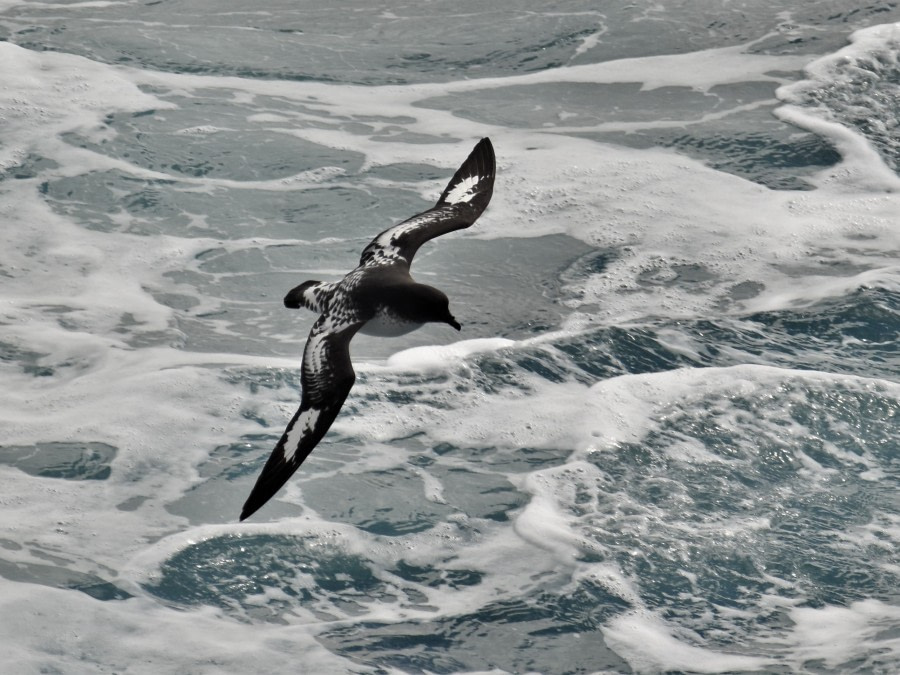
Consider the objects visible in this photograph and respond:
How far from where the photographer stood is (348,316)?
7.09 meters

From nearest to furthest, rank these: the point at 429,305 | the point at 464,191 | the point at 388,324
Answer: the point at 429,305 < the point at 388,324 < the point at 464,191

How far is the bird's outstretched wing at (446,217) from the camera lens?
7.85 metres

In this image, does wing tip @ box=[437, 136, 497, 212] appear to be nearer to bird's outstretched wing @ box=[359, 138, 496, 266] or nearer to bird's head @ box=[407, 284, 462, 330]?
bird's outstretched wing @ box=[359, 138, 496, 266]

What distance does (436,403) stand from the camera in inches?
346

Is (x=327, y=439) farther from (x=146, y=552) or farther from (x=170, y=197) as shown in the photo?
(x=170, y=197)

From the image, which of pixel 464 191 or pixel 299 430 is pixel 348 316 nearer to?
pixel 299 430

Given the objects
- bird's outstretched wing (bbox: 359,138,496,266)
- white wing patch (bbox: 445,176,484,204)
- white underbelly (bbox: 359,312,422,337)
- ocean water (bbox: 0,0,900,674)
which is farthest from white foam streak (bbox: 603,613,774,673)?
white wing patch (bbox: 445,176,484,204)

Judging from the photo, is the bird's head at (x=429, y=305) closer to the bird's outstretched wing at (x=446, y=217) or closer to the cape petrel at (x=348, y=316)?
the cape petrel at (x=348, y=316)

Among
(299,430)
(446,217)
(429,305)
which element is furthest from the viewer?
(446,217)

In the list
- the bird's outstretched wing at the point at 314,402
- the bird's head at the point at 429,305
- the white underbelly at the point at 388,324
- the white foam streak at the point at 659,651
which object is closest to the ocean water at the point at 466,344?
the white foam streak at the point at 659,651

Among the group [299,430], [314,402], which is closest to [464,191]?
[314,402]

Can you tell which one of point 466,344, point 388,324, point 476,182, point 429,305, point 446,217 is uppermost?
point 476,182

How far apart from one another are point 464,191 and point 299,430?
111 inches

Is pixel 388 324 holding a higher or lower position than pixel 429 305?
lower
